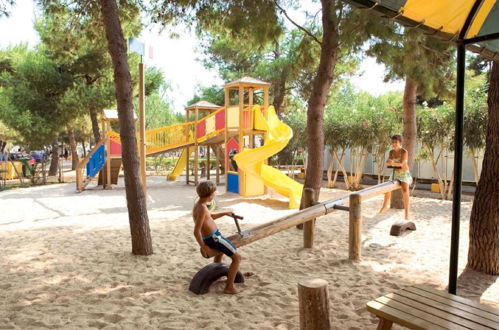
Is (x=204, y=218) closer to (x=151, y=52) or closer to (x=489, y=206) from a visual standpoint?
(x=489, y=206)

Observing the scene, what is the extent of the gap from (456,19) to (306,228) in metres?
3.52

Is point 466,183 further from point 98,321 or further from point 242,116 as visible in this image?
point 98,321

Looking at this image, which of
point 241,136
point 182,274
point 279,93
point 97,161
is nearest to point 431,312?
point 182,274

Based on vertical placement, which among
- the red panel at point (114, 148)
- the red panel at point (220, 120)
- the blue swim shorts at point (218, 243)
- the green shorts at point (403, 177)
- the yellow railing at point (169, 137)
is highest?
the red panel at point (220, 120)

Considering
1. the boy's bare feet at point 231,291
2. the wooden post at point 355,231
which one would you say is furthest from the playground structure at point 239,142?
the boy's bare feet at point 231,291

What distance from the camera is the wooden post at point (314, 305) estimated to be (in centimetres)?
267

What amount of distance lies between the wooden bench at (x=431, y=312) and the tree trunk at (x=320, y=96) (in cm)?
419

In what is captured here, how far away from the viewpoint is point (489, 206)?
13.9 ft

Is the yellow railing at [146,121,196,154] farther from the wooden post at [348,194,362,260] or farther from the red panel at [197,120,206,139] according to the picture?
the wooden post at [348,194,362,260]

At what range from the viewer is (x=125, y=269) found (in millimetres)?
4723

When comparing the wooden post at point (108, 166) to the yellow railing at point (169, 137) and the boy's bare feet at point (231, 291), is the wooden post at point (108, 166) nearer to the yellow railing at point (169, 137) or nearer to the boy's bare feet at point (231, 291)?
the yellow railing at point (169, 137)

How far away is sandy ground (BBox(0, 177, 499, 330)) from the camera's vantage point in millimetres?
3389

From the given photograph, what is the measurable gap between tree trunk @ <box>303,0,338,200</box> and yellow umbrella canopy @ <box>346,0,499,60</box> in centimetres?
380

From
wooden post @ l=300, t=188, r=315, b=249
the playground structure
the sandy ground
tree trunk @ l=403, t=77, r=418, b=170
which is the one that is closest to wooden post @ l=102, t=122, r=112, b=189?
the playground structure
